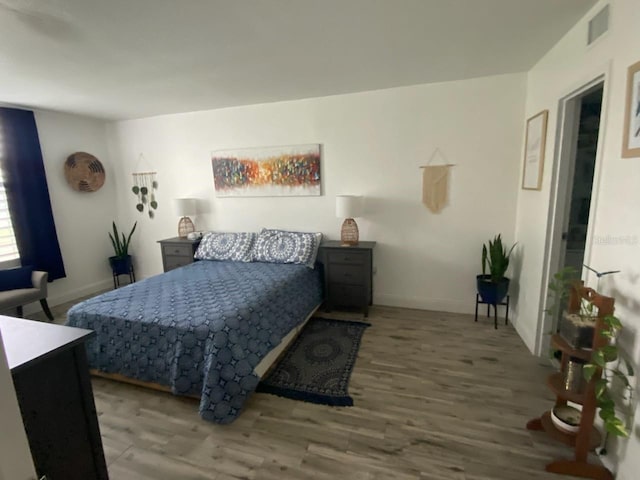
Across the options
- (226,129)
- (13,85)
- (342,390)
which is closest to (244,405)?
(342,390)

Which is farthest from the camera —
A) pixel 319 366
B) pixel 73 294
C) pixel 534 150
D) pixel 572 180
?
pixel 73 294

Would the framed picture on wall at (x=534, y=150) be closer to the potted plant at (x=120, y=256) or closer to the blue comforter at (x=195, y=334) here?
the blue comforter at (x=195, y=334)

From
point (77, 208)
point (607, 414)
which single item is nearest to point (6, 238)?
point (77, 208)

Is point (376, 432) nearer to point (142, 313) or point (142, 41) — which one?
point (142, 313)

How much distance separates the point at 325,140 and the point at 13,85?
3.00m

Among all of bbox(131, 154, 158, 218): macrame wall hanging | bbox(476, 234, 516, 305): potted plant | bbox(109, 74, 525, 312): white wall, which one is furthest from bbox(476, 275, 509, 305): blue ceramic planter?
bbox(131, 154, 158, 218): macrame wall hanging

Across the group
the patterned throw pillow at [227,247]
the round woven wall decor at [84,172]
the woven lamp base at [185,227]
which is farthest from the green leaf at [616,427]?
the round woven wall decor at [84,172]

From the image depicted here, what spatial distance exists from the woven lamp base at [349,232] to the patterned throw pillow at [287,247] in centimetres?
30

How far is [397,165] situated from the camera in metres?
3.44

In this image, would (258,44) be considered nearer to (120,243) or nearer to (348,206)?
(348,206)

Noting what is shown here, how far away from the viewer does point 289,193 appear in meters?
3.88

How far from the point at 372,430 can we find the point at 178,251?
324 centimetres

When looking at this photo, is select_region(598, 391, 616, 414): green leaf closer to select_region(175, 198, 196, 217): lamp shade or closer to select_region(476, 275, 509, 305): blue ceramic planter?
select_region(476, 275, 509, 305): blue ceramic planter

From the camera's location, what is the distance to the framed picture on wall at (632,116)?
143cm
